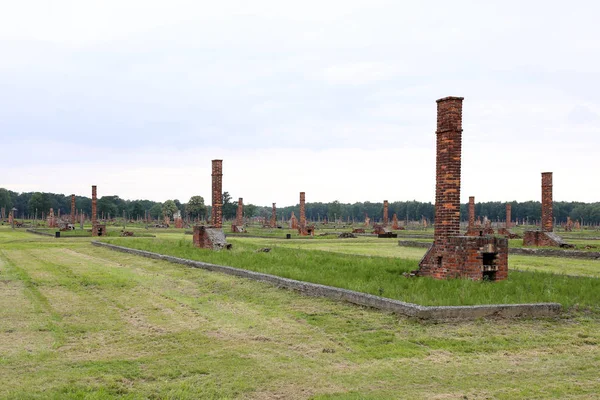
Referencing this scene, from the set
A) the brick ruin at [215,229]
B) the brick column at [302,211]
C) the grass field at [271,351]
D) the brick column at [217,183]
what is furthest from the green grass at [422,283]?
the brick column at [302,211]

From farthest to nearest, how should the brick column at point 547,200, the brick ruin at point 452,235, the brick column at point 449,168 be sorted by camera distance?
the brick column at point 547,200, the brick column at point 449,168, the brick ruin at point 452,235

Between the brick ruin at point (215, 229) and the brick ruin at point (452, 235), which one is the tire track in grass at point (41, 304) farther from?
the brick ruin at point (452, 235)

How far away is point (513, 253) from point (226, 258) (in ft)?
42.7

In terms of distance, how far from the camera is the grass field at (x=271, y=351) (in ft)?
18.6

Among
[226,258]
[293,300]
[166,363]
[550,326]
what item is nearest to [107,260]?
[226,258]

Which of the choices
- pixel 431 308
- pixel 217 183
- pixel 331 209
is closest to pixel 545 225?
pixel 217 183

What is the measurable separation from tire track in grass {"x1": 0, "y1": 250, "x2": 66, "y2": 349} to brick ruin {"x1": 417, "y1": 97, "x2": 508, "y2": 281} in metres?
8.15

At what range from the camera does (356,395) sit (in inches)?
213

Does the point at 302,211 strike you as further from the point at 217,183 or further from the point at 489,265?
the point at 489,265

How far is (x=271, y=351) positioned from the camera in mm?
7152

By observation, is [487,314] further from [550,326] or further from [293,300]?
[293,300]

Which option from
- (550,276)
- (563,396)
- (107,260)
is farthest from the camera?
(107,260)

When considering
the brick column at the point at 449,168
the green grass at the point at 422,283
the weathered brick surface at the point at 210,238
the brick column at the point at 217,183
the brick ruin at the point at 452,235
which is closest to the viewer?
the green grass at the point at 422,283

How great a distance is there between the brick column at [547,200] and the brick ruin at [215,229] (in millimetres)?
16185
